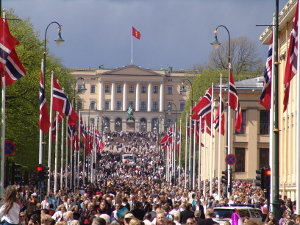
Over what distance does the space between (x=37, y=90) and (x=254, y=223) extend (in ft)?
119

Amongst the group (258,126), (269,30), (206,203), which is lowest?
(206,203)

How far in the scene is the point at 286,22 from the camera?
42.6 m

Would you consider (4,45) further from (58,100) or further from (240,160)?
(240,160)

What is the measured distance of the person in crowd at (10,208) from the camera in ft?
45.4

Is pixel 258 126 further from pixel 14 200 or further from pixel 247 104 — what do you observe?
pixel 14 200

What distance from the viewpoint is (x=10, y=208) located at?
45.6ft

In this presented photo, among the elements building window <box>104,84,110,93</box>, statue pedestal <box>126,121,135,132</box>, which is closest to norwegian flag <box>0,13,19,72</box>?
statue pedestal <box>126,121,135,132</box>

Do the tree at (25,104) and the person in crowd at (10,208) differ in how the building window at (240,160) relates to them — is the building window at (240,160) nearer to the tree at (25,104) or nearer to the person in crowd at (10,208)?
the tree at (25,104)

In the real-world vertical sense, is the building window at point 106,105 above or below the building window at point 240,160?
above

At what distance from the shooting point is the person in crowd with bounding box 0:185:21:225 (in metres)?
13.9

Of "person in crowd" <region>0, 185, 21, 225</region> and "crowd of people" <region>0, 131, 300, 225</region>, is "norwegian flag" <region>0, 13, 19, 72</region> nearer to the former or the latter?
"crowd of people" <region>0, 131, 300, 225</region>

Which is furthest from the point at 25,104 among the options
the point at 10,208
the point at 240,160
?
the point at 10,208

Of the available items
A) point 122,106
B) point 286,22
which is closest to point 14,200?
point 286,22

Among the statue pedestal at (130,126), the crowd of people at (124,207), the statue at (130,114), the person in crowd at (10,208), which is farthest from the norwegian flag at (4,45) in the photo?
the statue pedestal at (130,126)
